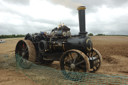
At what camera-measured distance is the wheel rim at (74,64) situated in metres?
4.18

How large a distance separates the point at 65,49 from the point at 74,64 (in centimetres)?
96

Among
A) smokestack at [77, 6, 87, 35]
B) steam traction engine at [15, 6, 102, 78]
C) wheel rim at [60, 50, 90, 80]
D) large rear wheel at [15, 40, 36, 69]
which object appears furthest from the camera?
large rear wheel at [15, 40, 36, 69]

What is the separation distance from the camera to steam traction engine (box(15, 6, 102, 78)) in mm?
4406

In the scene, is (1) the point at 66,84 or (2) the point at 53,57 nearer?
(1) the point at 66,84

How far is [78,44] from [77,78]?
1.31 metres

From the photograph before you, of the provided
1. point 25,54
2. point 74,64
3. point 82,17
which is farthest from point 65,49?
point 25,54

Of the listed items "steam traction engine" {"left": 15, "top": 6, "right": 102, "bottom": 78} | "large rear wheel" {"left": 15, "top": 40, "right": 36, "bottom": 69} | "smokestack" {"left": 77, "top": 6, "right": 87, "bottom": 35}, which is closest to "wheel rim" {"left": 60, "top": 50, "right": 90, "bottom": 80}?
"steam traction engine" {"left": 15, "top": 6, "right": 102, "bottom": 78}

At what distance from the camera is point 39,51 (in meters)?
5.88

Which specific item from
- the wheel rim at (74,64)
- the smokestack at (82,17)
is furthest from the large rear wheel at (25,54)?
the smokestack at (82,17)

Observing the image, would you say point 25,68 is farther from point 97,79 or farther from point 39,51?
point 97,79

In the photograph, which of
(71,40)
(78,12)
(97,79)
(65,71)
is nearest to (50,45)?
(71,40)

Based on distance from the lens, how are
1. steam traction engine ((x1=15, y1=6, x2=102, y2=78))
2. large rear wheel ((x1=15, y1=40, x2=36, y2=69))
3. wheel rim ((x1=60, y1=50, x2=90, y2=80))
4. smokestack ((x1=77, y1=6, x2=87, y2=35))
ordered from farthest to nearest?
1. large rear wheel ((x1=15, y1=40, x2=36, y2=69))
2. smokestack ((x1=77, y1=6, x2=87, y2=35))
3. steam traction engine ((x1=15, y1=6, x2=102, y2=78))
4. wheel rim ((x1=60, y1=50, x2=90, y2=80))

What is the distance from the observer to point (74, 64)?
14.3 feet

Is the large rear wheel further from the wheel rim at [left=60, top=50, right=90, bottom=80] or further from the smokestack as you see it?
the smokestack
